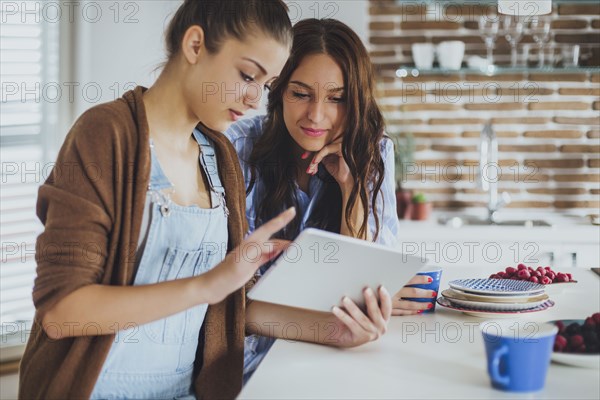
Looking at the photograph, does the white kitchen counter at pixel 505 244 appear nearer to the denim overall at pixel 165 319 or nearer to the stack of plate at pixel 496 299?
the stack of plate at pixel 496 299

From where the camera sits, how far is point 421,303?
5.96 ft

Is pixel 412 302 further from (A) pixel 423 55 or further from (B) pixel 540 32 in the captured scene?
(B) pixel 540 32

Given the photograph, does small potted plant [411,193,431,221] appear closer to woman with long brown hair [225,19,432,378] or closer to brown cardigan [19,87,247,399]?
woman with long brown hair [225,19,432,378]

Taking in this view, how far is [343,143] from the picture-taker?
87.6 inches

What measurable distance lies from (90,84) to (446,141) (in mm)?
1977

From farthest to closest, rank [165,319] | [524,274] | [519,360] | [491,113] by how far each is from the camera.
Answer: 1. [491,113]
2. [524,274]
3. [165,319]
4. [519,360]

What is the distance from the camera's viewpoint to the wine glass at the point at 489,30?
3906mm

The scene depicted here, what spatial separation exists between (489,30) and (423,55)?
35 cm

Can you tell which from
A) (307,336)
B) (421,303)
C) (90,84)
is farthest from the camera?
(90,84)

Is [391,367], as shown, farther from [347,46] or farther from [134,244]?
[347,46]

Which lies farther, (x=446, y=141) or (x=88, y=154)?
(x=446, y=141)

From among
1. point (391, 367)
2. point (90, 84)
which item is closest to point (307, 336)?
point (391, 367)

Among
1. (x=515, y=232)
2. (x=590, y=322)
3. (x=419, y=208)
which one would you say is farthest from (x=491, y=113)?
(x=590, y=322)

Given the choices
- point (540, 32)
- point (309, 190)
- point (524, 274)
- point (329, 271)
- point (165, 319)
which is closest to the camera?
point (329, 271)
